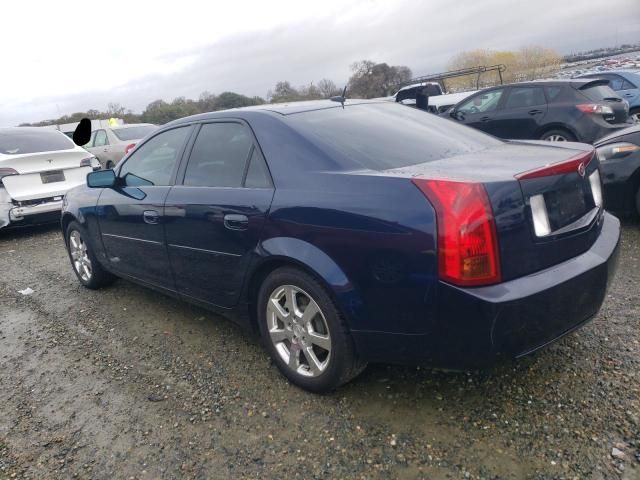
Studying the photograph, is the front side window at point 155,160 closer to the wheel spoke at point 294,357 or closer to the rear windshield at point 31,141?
the wheel spoke at point 294,357

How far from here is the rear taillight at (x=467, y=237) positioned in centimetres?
199

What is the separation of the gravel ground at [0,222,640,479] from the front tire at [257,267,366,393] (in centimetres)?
14

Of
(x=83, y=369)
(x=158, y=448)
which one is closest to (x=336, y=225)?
(x=158, y=448)

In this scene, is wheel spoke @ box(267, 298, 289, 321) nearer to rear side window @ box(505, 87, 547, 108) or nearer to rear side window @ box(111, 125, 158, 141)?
rear side window @ box(505, 87, 547, 108)

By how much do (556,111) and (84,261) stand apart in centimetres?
732

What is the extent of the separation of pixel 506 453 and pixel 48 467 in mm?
2075

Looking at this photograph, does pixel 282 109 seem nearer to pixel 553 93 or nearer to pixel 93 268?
pixel 93 268

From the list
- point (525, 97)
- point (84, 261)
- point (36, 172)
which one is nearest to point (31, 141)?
point (36, 172)

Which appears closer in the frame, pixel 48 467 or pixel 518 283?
pixel 518 283

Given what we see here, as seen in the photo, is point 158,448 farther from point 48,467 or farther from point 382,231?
point 382,231

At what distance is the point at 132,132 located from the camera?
521 inches

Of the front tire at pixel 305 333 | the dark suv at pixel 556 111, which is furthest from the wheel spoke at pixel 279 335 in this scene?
the dark suv at pixel 556 111

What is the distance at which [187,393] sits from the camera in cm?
281

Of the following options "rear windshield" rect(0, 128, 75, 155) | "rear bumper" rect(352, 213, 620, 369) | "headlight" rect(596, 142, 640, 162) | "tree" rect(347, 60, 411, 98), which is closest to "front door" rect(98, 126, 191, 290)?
"rear bumper" rect(352, 213, 620, 369)
